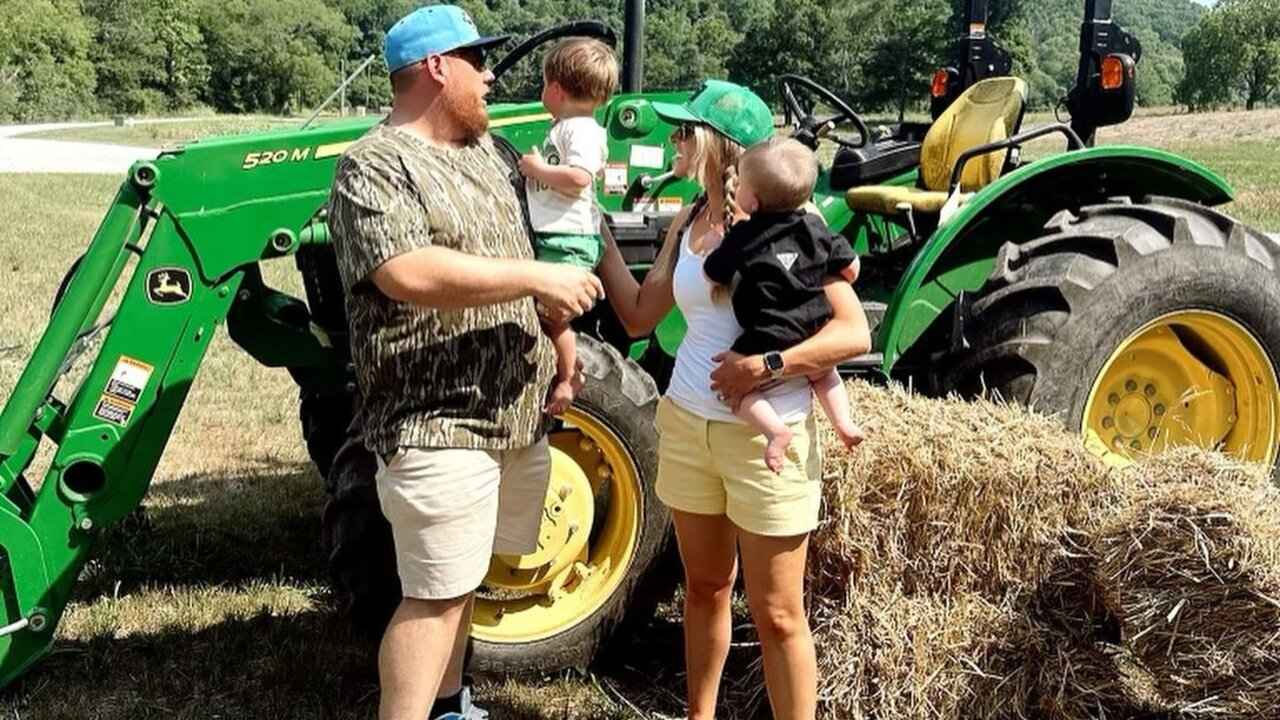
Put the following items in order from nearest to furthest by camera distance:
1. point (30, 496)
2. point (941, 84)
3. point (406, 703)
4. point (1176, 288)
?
point (406, 703)
point (30, 496)
point (1176, 288)
point (941, 84)

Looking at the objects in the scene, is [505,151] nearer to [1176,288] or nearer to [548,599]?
[548,599]

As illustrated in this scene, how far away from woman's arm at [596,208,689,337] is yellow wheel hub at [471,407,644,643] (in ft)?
2.12

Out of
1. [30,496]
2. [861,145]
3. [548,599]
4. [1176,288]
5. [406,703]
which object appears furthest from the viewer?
[861,145]

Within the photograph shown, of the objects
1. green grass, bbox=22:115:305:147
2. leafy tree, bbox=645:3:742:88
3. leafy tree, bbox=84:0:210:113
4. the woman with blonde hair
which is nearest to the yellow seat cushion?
the woman with blonde hair

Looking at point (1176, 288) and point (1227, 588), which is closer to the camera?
point (1227, 588)

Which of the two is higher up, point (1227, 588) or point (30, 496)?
point (30, 496)

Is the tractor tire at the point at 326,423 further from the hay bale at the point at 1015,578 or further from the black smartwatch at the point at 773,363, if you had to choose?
the black smartwatch at the point at 773,363

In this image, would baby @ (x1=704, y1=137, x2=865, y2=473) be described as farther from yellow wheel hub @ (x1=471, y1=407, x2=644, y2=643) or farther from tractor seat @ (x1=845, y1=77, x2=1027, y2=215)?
tractor seat @ (x1=845, y1=77, x2=1027, y2=215)

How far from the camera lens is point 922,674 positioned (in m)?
3.72

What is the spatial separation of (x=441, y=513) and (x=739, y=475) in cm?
71

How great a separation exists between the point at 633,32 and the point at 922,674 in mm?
2710

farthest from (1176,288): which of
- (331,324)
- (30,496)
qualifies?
(30,496)

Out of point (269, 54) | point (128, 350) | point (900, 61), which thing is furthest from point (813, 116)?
point (269, 54)

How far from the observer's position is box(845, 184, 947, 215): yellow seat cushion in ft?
17.0
